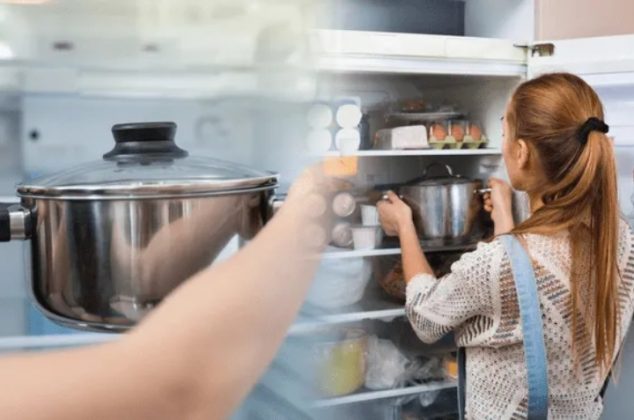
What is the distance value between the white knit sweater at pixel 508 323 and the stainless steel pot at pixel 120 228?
2.44 ft

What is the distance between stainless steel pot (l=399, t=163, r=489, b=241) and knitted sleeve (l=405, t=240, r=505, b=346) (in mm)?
345

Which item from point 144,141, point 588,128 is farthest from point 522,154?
point 144,141

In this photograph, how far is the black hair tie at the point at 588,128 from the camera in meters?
1.05

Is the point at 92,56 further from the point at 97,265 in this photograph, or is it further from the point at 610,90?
the point at 610,90

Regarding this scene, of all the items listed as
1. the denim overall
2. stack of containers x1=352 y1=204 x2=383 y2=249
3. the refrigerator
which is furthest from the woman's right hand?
the refrigerator

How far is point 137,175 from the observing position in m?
0.33

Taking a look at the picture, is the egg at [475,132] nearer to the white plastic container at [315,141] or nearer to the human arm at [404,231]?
the human arm at [404,231]

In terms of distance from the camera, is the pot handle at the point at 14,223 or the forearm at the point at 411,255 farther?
the forearm at the point at 411,255

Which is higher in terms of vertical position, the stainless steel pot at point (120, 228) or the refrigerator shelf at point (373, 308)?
the stainless steel pot at point (120, 228)

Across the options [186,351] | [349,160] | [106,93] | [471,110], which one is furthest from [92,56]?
[471,110]

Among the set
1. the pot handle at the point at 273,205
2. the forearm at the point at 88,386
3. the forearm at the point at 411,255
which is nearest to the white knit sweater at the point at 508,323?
the forearm at the point at 411,255

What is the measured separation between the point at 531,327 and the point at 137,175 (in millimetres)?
778

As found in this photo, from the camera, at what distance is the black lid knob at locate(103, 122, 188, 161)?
0.33 metres

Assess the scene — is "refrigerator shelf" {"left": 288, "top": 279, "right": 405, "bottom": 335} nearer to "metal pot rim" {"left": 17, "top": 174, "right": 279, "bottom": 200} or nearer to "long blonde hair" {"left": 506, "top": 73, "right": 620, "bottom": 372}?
"long blonde hair" {"left": 506, "top": 73, "right": 620, "bottom": 372}
